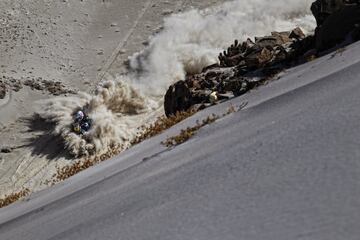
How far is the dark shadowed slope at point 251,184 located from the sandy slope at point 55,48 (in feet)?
21.2

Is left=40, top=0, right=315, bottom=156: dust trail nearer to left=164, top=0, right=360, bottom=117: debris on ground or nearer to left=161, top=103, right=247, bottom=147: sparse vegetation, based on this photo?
left=164, top=0, right=360, bottom=117: debris on ground

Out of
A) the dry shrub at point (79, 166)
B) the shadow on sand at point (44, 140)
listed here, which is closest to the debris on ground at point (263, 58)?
the dry shrub at point (79, 166)

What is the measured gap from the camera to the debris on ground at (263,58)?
885cm

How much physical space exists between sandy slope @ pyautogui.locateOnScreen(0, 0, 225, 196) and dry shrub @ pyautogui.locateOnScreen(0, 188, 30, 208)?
1.06 metres

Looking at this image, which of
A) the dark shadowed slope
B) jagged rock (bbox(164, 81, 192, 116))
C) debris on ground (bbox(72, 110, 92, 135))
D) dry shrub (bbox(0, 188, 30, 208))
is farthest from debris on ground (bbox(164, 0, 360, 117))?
dry shrub (bbox(0, 188, 30, 208))

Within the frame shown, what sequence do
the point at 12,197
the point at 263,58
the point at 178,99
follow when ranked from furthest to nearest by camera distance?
the point at 178,99, the point at 12,197, the point at 263,58

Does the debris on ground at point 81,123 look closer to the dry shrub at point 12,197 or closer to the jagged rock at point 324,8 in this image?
the dry shrub at point 12,197

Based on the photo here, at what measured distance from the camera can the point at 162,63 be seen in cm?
1507

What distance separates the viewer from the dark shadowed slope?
3.57 m

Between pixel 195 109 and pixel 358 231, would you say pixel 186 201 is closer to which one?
pixel 358 231

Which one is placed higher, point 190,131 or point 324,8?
point 324,8

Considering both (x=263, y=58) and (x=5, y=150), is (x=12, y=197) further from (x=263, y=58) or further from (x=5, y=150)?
(x=263, y=58)

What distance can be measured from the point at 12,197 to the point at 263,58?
5.08 m

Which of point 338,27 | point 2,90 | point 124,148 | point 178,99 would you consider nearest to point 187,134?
point 338,27
